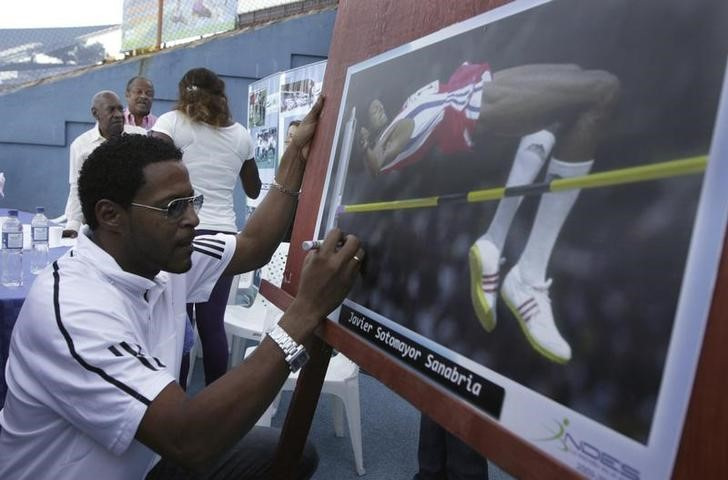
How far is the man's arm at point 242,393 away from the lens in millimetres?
896

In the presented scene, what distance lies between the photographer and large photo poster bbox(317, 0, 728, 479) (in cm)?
48

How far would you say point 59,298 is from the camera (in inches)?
38.5

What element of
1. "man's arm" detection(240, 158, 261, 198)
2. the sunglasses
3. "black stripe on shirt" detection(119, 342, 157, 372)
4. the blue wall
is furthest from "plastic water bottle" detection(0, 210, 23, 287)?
the blue wall

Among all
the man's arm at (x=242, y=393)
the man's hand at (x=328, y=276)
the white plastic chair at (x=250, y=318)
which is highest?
the man's hand at (x=328, y=276)

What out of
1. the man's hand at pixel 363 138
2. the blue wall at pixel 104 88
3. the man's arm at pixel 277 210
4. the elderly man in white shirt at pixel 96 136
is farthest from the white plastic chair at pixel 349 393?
the blue wall at pixel 104 88

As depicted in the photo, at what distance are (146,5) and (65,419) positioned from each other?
6678mm

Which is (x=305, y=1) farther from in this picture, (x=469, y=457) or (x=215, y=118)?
(x=469, y=457)

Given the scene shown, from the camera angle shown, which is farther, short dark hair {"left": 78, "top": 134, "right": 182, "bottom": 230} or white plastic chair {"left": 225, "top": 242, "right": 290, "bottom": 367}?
white plastic chair {"left": 225, "top": 242, "right": 290, "bottom": 367}

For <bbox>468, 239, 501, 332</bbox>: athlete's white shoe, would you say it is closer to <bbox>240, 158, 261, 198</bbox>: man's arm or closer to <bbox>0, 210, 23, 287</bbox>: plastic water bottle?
<bbox>0, 210, 23, 287</bbox>: plastic water bottle

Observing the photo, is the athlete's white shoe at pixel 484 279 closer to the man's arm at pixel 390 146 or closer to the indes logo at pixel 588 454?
the indes logo at pixel 588 454

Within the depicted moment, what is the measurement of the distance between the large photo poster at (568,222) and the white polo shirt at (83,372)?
1.28 feet

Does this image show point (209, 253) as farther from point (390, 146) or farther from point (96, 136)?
point (96, 136)

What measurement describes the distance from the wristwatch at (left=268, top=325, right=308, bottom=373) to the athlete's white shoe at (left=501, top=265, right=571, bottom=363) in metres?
0.40

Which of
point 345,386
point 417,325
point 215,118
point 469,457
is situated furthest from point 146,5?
point 417,325
